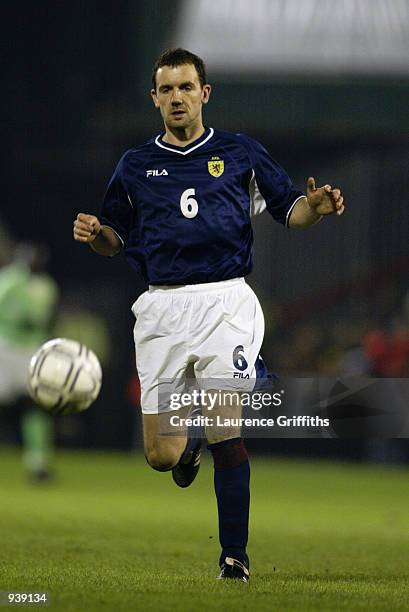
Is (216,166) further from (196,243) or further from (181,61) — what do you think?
(181,61)

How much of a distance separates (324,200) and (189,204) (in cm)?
54

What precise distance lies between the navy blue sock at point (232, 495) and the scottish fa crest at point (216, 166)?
1.06 metres

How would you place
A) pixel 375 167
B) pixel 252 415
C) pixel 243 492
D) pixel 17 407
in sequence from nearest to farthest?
1. pixel 243 492
2. pixel 252 415
3. pixel 17 407
4. pixel 375 167

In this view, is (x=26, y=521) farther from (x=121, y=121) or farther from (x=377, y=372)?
(x=121, y=121)

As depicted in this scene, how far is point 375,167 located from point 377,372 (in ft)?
8.74

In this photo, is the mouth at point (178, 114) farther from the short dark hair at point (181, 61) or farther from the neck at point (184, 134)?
the short dark hair at point (181, 61)

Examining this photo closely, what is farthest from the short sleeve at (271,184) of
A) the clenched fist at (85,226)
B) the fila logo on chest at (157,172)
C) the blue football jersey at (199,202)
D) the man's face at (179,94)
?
the clenched fist at (85,226)

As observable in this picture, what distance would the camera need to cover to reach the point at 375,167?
1558 centimetres

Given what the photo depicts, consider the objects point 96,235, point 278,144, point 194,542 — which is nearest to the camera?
point 96,235

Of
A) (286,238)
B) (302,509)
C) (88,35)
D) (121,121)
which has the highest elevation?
(88,35)

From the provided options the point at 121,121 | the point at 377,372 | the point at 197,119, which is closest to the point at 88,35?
the point at 121,121

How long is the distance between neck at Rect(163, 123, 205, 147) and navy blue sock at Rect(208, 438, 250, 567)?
4.06ft

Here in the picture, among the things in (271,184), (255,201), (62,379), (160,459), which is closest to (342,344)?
(62,379)

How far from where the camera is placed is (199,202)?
5383mm
